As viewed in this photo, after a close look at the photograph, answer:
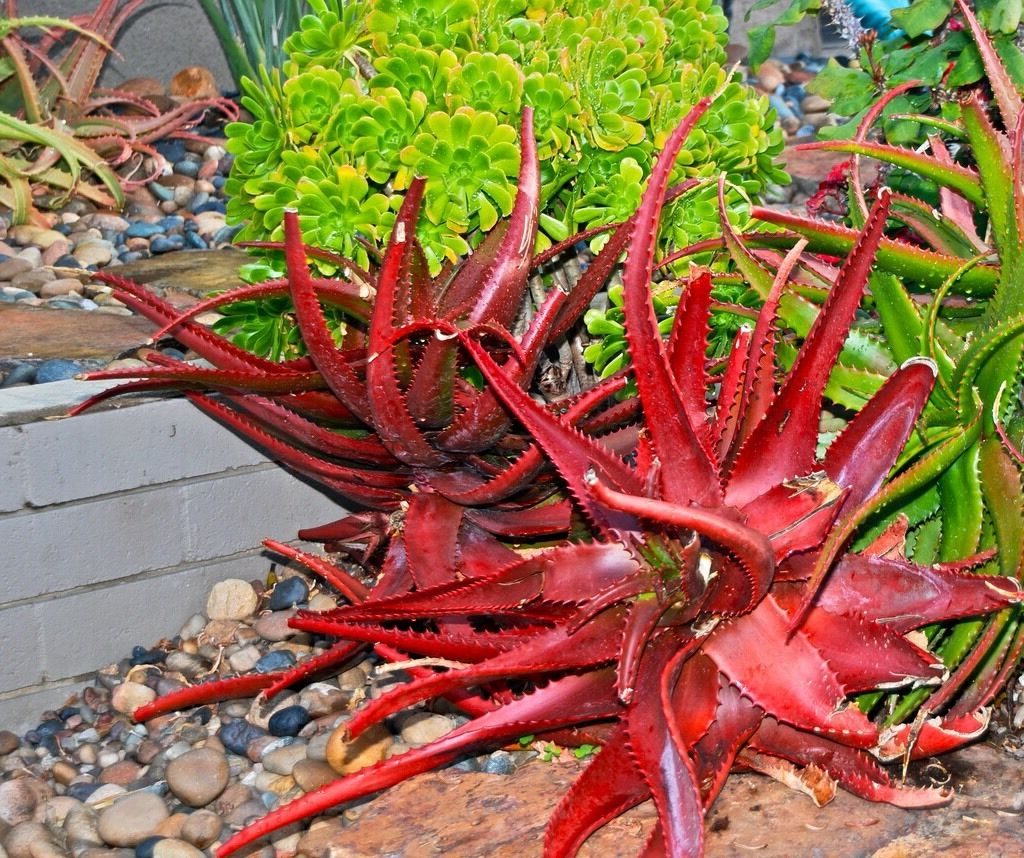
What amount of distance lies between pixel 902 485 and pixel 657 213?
0.46 meters

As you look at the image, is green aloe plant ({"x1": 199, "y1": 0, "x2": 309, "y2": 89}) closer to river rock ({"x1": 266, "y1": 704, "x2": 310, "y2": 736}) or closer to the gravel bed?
the gravel bed

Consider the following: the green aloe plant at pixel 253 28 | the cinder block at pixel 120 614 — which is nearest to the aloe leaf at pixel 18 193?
the green aloe plant at pixel 253 28

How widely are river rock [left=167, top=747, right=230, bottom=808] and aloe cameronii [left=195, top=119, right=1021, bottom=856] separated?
573 mm

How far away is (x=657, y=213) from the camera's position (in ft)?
5.13

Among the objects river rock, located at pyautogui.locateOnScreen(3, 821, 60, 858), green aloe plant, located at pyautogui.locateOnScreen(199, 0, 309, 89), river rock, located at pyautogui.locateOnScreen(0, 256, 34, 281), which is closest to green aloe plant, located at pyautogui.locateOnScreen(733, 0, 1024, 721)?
river rock, located at pyautogui.locateOnScreen(3, 821, 60, 858)

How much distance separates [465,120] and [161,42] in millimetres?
3896

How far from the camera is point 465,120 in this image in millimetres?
2123

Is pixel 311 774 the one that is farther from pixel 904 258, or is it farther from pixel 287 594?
pixel 904 258

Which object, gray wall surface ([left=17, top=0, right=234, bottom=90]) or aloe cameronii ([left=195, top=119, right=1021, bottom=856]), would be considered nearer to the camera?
aloe cameronii ([left=195, top=119, right=1021, bottom=856])

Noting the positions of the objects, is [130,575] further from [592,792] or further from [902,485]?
[902,485]

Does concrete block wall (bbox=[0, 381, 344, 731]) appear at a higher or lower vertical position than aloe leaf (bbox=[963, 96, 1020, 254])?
lower

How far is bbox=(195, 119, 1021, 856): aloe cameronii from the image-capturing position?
1528 mm

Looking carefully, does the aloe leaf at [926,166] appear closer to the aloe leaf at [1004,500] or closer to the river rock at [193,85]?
the aloe leaf at [1004,500]

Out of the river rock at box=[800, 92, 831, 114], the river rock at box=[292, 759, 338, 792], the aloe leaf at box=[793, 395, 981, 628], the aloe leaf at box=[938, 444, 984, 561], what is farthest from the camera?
the river rock at box=[800, 92, 831, 114]
